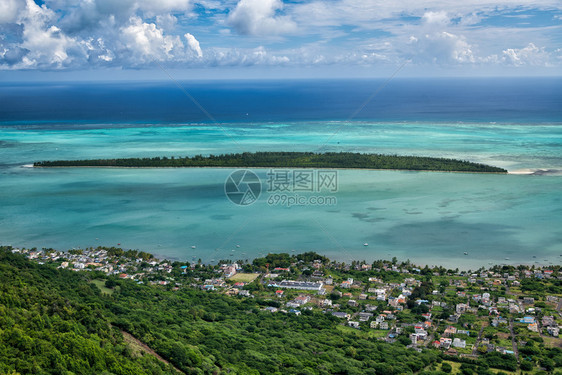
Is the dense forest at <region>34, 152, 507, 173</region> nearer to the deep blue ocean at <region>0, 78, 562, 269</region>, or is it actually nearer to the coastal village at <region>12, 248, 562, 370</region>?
the deep blue ocean at <region>0, 78, 562, 269</region>

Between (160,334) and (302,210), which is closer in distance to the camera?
(160,334)

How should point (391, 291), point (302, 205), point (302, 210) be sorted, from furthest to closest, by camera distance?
point (302, 205), point (302, 210), point (391, 291)

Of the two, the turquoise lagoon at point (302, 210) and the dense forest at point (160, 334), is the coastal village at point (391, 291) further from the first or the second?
the turquoise lagoon at point (302, 210)

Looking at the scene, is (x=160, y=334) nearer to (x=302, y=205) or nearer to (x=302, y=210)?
(x=302, y=210)

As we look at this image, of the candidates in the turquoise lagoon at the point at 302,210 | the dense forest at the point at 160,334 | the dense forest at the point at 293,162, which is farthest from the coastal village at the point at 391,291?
the dense forest at the point at 293,162

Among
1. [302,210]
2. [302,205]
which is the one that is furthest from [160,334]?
[302,205]

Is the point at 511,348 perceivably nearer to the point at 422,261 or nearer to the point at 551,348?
the point at 551,348

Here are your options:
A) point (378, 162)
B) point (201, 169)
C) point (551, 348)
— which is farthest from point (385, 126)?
point (551, 348)
